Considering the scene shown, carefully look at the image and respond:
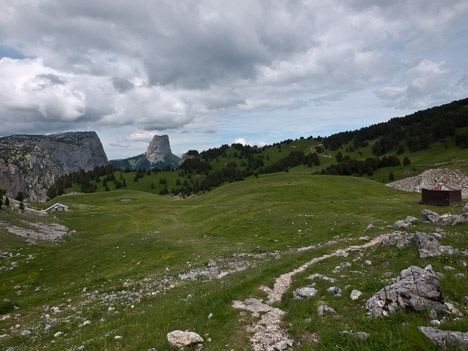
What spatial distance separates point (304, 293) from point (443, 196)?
61325mm

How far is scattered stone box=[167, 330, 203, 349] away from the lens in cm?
880

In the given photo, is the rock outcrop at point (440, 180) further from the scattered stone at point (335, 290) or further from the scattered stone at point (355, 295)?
the scattered stone at point (355, 295)

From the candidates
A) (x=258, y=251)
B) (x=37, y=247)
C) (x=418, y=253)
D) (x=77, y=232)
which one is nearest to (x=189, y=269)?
(x=258, y=251)

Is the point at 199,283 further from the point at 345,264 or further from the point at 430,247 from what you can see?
the point at 430,247

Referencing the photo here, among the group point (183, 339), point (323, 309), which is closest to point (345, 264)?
point (323, 309)

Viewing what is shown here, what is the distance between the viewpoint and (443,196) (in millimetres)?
54812

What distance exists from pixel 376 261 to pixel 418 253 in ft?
8.21

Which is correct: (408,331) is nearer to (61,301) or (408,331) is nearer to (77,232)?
(61,301)

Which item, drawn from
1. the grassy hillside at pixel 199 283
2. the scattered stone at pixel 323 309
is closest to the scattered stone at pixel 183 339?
the grassy hillside at pixel 199 283

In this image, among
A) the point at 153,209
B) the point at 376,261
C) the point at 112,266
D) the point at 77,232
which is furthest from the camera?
the point at 153,209

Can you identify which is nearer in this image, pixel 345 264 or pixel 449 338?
pixel 449 338

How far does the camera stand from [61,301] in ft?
67.0

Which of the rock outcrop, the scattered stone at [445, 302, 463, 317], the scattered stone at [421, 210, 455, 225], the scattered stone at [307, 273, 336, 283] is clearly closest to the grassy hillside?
the scattered stone at [307, 273, 336, 283]

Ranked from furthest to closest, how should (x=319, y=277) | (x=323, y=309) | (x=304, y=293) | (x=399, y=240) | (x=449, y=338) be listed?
(x=399, y=240) < (x=319, y=277) < (x=304, y=293) < (x=323, y=309) < (x=449, y=338)
